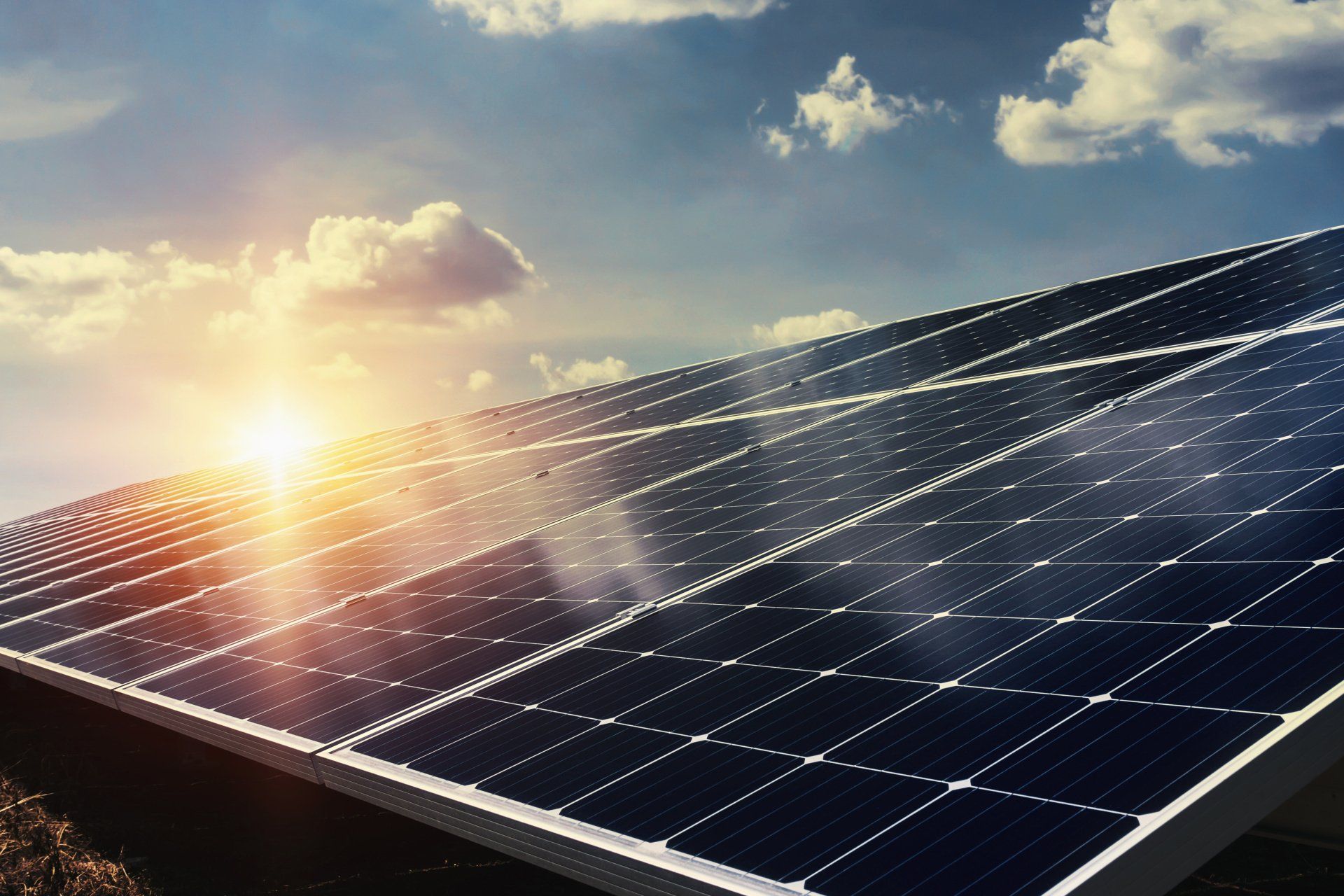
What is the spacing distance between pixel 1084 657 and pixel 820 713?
1.70 meters

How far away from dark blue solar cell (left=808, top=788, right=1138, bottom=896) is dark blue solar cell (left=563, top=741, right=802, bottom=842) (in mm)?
1185

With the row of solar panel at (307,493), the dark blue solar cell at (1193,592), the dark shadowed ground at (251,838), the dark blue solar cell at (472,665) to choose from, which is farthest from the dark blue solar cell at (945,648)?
the row of solar panel at (307,493)

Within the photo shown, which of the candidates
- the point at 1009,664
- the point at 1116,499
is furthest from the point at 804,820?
the point at 1116,499

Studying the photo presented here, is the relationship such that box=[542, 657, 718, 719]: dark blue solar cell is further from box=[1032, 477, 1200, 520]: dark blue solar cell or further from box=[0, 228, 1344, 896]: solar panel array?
box=[1032, 477, 1200, 520]: dark blue solar cell

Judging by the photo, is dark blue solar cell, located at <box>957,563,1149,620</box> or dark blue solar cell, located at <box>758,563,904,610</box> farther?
dark blue solar cell, located at <box>758,563,904,610</box>

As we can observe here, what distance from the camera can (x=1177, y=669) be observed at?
661 centimetres

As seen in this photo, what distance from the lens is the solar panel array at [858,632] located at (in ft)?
19.4

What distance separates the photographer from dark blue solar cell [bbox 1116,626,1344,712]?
6.06 metres

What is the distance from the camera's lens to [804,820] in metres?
6.30

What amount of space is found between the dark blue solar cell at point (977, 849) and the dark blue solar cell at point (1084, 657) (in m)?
1.23

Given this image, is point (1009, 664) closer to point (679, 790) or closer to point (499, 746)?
point (679, 790)

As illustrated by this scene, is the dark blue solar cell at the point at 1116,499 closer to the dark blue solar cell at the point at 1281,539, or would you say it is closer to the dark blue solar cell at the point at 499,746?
the dark blue solar cell at the point at 1281,539

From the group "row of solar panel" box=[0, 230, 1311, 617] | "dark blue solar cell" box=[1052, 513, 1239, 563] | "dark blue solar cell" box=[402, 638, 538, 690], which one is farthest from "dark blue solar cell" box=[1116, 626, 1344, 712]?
"row of solar panel" box=[0, 230, 1311, 617]

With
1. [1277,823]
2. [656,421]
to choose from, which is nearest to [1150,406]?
[1277,823]
